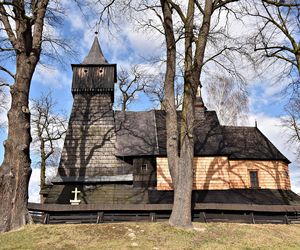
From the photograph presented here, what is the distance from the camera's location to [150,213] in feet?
37.5

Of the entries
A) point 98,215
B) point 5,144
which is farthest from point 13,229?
point 98,215

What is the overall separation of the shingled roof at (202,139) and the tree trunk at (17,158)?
7.97 meters

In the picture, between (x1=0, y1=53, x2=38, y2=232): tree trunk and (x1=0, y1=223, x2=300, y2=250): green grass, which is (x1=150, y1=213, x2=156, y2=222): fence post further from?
(x1=0, y1=53, x2=38, y2=232): tree trunk

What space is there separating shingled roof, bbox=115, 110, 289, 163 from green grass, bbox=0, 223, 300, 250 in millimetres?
7720

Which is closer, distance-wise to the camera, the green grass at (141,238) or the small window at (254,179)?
the green grass at (141,238)

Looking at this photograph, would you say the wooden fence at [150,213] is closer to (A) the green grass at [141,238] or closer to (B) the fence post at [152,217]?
(B) the fence post at [152,217]

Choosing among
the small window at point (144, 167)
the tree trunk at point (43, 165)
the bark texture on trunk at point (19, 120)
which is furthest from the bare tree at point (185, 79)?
the tree trunk at point (43, 165)

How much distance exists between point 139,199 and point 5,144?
7.12 m

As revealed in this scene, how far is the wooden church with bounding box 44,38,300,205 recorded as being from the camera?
50.1ft

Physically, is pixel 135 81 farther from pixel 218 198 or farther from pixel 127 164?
pixel 218 198

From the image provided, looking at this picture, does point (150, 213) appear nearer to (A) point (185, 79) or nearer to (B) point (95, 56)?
(A) point (185, 79)

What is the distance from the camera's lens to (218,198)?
15.1 m

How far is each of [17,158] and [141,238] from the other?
13.9ft

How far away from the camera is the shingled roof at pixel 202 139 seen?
→ 17156 millimetres
